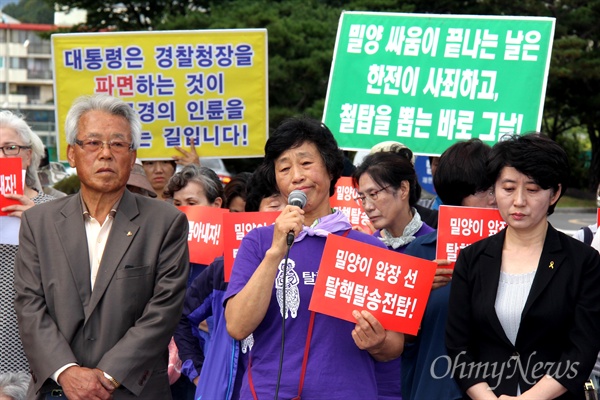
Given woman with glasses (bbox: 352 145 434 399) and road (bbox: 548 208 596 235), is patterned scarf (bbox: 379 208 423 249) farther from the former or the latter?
road (bbox: 548 208 596 235)

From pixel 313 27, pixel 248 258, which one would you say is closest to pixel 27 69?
pixel 313 27

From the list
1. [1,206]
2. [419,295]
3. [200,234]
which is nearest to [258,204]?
[200,234]

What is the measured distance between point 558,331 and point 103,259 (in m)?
1.93

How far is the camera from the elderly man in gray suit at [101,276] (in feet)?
13.5

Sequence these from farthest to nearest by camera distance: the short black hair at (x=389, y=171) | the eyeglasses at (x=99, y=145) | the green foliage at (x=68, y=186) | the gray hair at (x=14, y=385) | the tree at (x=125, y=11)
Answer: the tree at (x=125, y=11)
the green foliage at (x=68, y=186)
the short black hair at (x=389, y=171)
the gray hair at (x=14, y=385)
the eyeglasses at (x=99, y=145)

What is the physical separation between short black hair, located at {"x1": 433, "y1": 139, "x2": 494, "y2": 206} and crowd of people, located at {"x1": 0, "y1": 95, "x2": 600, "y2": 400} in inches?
23.4

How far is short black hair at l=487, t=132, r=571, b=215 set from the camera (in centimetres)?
418

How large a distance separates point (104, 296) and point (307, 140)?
1.08 m

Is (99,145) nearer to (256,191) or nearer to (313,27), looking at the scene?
(256,191)

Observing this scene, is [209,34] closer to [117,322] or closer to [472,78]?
[472,78]

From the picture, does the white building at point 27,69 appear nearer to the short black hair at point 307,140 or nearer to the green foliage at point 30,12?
the green foliage at point 30,12

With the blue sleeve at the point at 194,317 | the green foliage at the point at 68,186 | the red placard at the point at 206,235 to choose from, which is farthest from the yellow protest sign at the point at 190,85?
the green foliage at the point at 68,186

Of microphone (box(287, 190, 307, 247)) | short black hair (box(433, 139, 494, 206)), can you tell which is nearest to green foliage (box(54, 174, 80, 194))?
short black hair (box(433, 139, 494, 206))

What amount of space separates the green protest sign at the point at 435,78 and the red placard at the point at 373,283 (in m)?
3.32
